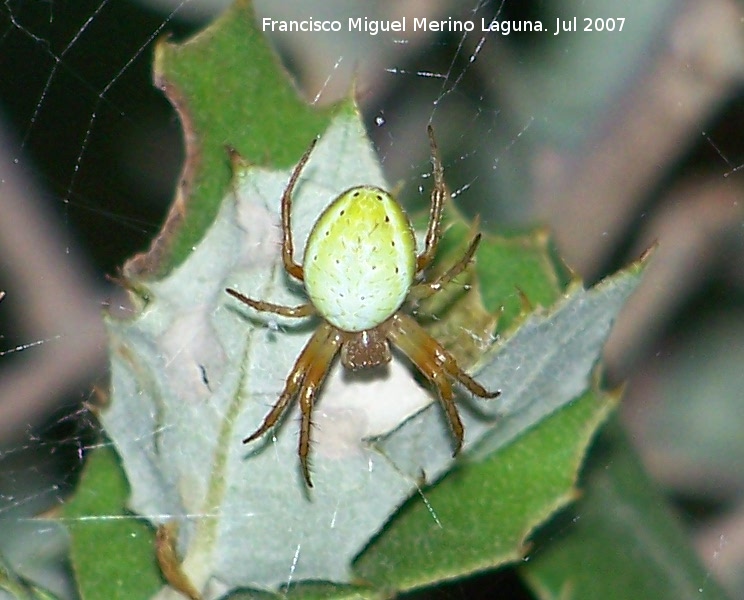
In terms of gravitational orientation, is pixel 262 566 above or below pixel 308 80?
below

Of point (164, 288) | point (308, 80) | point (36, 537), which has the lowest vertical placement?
point (36, 537)

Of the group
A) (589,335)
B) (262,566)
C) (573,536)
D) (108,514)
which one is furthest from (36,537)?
(589,335)

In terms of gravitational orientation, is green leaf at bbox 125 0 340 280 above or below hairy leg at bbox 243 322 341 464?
above

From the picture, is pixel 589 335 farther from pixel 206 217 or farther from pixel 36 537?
pixel 36 537

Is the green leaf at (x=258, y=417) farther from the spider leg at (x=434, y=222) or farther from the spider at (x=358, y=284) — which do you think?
the spider leg at (x=434, y=222)

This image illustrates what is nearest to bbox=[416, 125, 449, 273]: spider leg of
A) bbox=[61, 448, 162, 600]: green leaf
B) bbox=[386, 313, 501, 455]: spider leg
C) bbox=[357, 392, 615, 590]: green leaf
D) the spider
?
the spider

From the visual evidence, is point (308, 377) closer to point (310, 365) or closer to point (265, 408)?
point (310, 365)

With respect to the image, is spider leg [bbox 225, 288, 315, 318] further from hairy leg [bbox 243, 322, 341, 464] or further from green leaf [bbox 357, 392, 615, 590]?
green leaf [bbox 357, 392, 615, 590]
